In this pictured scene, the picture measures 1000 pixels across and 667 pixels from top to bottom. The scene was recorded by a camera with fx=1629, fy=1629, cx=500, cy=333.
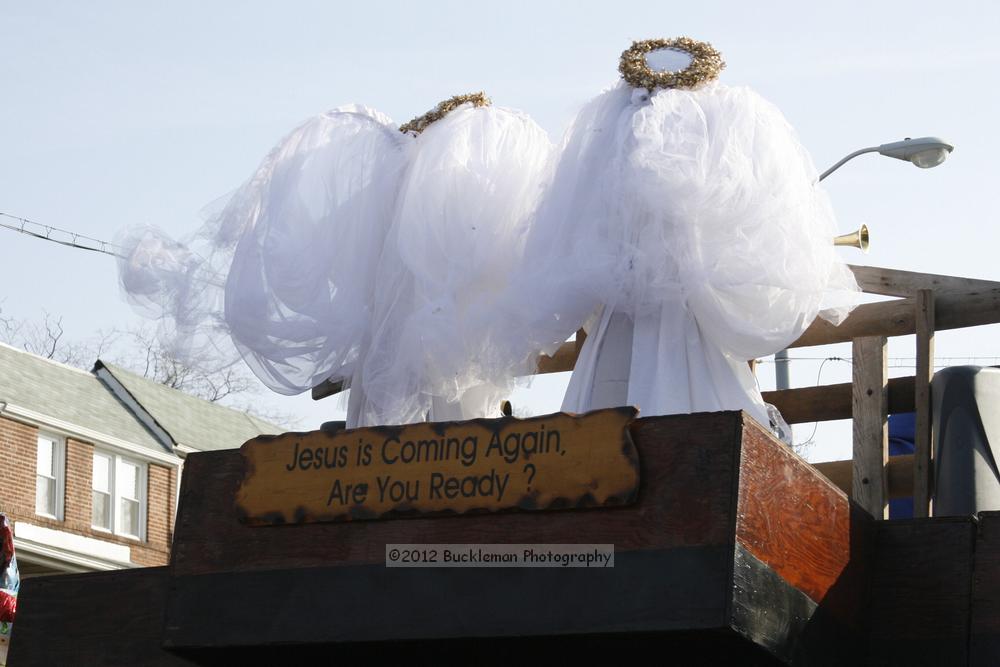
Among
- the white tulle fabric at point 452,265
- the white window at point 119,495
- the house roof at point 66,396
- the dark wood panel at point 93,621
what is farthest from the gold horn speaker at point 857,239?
the white window at point 119,495

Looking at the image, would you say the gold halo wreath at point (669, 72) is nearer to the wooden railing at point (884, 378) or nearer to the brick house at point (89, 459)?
the wooden railing at point (884, 378)

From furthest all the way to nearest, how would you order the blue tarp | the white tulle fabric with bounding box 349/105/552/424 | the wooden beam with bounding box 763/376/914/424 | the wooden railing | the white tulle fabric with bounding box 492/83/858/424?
the blue tarp, the wooden beam with bounding box 763/376/914/424, the wooden railing, the white tulle fabric with bounding box 349/105/552/424, the white tulle fabric with bounding box 492/83/858/424

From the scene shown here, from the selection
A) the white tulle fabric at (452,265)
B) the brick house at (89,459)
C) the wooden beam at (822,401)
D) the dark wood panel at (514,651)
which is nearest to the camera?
the dark wood panel at (514,651)

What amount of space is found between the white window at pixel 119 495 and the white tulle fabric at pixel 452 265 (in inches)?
687

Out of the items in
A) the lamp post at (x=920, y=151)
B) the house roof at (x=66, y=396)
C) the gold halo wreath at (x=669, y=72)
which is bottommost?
the gold halo wreath at (x=669, y=72)

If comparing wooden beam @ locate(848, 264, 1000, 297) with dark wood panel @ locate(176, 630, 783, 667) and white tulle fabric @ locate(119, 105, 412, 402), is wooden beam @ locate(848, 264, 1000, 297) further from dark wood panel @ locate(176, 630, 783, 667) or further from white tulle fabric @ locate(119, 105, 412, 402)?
dark wood panel @ locate(176, 630, 783, 667)

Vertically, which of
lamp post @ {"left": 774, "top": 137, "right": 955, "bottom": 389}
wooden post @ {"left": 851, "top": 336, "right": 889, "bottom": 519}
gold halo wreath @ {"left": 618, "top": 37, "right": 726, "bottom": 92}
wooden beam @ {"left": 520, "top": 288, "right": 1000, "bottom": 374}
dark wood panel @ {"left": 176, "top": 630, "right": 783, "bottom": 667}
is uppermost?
lamp post @ {"left": 774, "top": 137, "right": 955, "bottom": 389}

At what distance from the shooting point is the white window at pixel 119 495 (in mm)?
21938

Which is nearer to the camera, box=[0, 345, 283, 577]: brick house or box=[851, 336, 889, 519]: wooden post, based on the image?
box=[851, 336, 889, 519]: wooden post

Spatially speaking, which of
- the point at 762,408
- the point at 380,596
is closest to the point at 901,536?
the point at 762,408

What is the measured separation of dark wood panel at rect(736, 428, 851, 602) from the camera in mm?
3270

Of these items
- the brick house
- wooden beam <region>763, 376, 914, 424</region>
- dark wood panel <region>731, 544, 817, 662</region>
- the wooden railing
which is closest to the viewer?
dark wood panel <region>731, 544, 817, 662</region>

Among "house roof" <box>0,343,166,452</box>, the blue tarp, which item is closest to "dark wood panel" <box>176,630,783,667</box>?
the blue tarp

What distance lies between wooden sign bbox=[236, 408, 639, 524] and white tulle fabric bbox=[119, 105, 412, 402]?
4.56 ft
